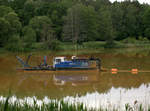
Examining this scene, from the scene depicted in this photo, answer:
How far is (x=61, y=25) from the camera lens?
66125 millimetres

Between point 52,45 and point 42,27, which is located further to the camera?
point 42,27

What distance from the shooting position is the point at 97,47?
55781 millimetres

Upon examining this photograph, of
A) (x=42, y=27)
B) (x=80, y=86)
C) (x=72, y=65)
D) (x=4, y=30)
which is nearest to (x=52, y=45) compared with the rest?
(x=42, y=27)

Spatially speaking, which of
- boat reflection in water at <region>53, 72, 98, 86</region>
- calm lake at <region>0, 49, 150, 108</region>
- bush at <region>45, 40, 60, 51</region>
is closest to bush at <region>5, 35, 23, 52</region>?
bush at <region>45, 40, 60, 51</region>

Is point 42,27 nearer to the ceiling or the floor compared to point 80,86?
nearer to the ceiling

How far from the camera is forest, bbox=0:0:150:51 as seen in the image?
49.4m

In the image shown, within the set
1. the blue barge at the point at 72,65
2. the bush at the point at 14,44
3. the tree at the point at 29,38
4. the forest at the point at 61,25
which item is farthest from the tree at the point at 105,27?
the blue barge at the point at 72,65

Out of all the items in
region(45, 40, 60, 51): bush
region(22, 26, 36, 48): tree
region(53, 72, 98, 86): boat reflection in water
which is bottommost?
region(53, 72, 98, 86): boat reflection in water

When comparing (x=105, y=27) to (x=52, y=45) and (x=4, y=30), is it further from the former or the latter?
(x=4, y=30)

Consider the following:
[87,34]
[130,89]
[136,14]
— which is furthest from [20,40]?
[136,14]

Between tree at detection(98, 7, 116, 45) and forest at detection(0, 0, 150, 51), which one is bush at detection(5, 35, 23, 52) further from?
tree at detection(98, 7, 116, 45)

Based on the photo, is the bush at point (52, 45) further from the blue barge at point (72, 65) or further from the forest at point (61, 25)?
the blue barge at point (72, 65)

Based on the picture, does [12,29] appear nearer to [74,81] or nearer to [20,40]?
[20,40]

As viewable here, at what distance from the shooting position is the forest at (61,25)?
4941 cm
